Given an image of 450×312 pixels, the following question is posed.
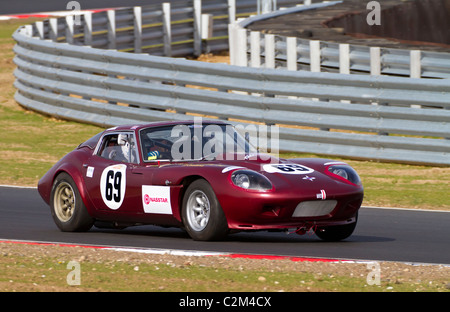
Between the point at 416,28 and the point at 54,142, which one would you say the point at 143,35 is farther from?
the point at 54,142

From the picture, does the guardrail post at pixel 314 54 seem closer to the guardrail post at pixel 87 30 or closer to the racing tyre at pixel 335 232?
the racing tyre at pixel 335 232

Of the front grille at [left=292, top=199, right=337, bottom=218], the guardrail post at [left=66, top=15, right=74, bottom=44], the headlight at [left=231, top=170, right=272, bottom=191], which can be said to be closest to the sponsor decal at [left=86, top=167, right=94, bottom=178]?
the headlight at [left=231, top=170, right=272, bottom=191]

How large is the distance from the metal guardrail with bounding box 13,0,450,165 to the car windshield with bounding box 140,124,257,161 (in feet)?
13.2

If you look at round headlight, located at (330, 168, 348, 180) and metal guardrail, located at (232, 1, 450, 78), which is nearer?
round headlight, located at (330, 168, 348, 180)

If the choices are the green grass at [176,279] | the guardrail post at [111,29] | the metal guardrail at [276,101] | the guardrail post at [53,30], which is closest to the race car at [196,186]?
the green grass at [176,279]

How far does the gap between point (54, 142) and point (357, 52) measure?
5200mm

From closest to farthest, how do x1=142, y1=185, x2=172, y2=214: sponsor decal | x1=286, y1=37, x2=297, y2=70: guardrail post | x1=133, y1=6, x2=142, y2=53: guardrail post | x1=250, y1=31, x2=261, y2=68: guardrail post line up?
1. x1=142, y1=185, x2=172, y2=214: sponsor decal
2. x1=286, y1=37, x2=297, y2=70: guardrail post
3. x1=250, y1=31, x2=261, y2=68: guardrail post
4. x1=133, y1=6, x2=142, y2=53: guardrail post

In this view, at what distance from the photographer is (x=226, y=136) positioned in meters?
9.28

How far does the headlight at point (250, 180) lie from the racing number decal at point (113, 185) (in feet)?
4.35

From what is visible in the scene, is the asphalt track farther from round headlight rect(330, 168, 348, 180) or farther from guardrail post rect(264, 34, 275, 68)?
guardrail post rect(264, 34, 275, 68)

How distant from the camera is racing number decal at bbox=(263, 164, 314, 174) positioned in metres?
8.45

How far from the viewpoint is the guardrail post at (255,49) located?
17.2m

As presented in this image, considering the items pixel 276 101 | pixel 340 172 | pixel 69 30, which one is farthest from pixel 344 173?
pixel 69 30

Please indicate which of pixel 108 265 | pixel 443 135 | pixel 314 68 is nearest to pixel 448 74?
pixel 443 135
